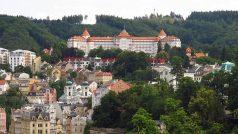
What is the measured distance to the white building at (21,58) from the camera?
9119cm

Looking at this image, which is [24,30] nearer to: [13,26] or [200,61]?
[13,26]

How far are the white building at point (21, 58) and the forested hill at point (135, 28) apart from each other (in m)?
11.9

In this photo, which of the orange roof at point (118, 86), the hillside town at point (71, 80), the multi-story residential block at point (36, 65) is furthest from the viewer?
the multi-story residential block at point (36, 65)

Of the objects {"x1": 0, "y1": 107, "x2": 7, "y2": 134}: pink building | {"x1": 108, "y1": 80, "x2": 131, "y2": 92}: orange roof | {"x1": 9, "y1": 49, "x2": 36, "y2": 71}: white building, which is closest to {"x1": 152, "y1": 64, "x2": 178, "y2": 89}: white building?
{"x1": 108, "y1": 80, "x2": 131, "y2": 92}: orange roof

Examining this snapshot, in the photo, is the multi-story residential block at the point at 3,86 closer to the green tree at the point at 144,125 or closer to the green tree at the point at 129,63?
the green tree at the point at 129,63

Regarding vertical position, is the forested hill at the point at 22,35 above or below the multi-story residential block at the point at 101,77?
above

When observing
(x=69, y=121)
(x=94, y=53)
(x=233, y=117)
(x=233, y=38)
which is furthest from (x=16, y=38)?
(x=233, y=117)

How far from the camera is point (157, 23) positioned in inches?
5157

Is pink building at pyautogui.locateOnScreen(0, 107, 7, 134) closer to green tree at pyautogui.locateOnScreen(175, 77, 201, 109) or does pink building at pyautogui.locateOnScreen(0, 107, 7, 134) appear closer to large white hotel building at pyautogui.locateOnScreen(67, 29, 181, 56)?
green tree at pyautogui.locateOnScreen(175, 77, 201, 109)

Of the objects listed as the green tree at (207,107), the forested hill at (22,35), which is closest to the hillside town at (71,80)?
the green tree at (207,107)

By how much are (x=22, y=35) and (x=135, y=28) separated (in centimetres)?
2300

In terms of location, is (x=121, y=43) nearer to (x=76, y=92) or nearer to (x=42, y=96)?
(x=76, y=92)

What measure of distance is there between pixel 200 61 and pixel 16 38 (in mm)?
31801

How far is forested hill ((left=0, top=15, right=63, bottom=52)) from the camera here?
106 meters
